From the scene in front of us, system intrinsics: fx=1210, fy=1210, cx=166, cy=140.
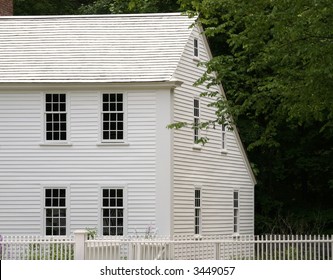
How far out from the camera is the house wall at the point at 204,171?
140 feet

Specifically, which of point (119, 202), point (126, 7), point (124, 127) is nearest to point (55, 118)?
point (124, 127)

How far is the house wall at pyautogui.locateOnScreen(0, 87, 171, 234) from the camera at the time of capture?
4153cm

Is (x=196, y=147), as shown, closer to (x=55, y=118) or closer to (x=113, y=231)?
(x=113, y=231)

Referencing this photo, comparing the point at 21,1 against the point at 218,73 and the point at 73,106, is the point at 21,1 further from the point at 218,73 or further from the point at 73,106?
the point at 218,73

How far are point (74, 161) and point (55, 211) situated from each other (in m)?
1.85

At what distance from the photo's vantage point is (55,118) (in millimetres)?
42219

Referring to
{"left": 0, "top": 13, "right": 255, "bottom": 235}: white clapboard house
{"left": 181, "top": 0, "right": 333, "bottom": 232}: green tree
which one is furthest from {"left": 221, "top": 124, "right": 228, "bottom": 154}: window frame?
{"left": 181, "top": 0, "right": 333, "bottom": 232}: green tree

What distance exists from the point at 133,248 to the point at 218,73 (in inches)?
225

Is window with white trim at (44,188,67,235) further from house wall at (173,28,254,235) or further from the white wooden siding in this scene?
house wall at (173,28,254,235)

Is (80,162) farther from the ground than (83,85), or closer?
closer

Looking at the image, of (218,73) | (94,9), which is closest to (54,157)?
(218,73)

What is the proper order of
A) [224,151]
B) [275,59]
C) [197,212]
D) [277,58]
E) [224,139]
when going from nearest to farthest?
1. [277,58]
2. [275,59]
3. [197,212]
4. [224,151]
5. [224,139]

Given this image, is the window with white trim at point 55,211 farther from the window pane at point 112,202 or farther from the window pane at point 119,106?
the window pane at point 119,106

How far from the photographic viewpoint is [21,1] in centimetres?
6225
